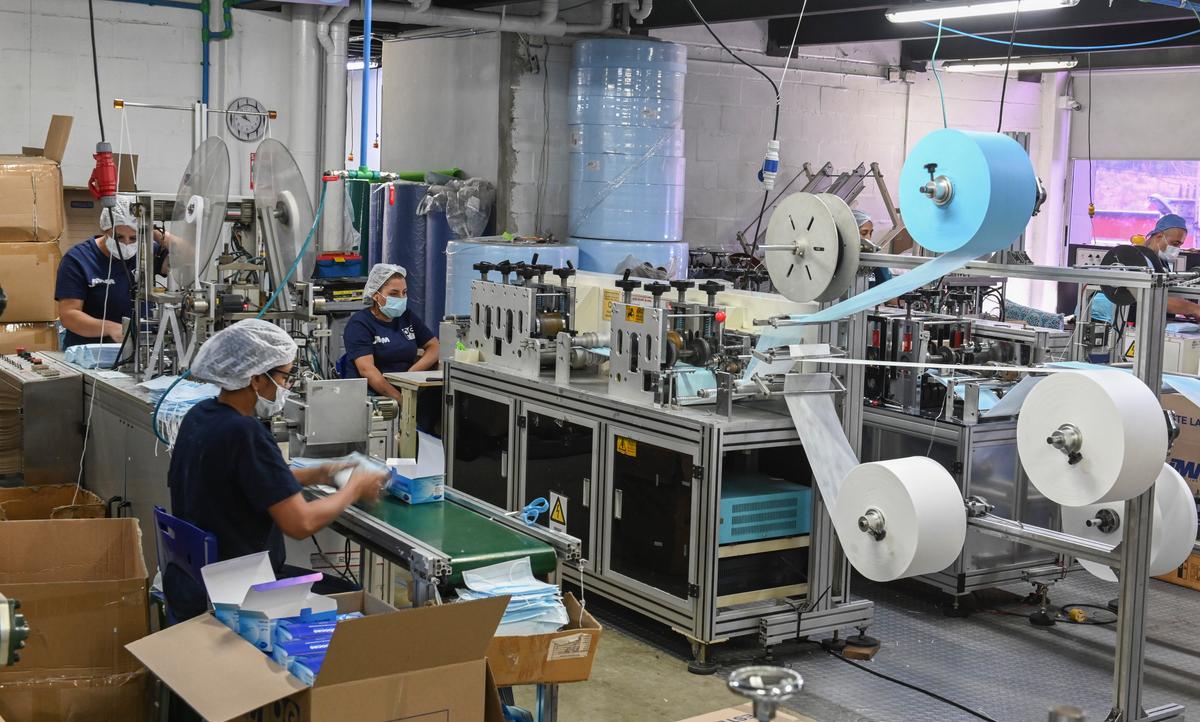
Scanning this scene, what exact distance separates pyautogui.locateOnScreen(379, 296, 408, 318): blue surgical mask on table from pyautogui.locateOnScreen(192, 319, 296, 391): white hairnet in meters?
2.64

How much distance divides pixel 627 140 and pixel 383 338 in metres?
2.22

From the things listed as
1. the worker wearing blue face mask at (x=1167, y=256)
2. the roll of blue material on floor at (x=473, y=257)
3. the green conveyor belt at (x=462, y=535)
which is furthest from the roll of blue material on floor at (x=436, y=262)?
the green conveyor belt at (x=462, y=535)

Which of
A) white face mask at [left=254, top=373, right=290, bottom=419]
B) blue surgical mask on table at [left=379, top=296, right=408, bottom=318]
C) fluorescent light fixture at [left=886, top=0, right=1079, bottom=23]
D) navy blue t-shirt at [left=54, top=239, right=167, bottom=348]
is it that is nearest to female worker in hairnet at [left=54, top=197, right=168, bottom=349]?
navy blue t-shirt at [left=54, top=239, right=167, bottom=348]

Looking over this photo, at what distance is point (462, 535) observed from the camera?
2799 mm

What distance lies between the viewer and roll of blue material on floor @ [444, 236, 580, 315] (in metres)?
6.81

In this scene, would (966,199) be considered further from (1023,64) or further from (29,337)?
(1023,64)

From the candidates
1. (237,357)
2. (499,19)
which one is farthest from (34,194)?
(237,357)

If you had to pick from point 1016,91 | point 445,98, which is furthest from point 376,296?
point 1016,91

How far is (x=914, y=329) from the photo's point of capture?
457 cm

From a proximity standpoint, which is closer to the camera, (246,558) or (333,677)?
(333,677)

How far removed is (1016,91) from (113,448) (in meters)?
8.04

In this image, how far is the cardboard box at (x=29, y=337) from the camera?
6.10 metres

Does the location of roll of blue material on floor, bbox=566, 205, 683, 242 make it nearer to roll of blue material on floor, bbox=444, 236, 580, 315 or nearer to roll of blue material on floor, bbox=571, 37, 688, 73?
roll of blue material on floor, bbox=444, 236, 580, 315

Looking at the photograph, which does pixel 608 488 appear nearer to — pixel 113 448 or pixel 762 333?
pixel 762 333
